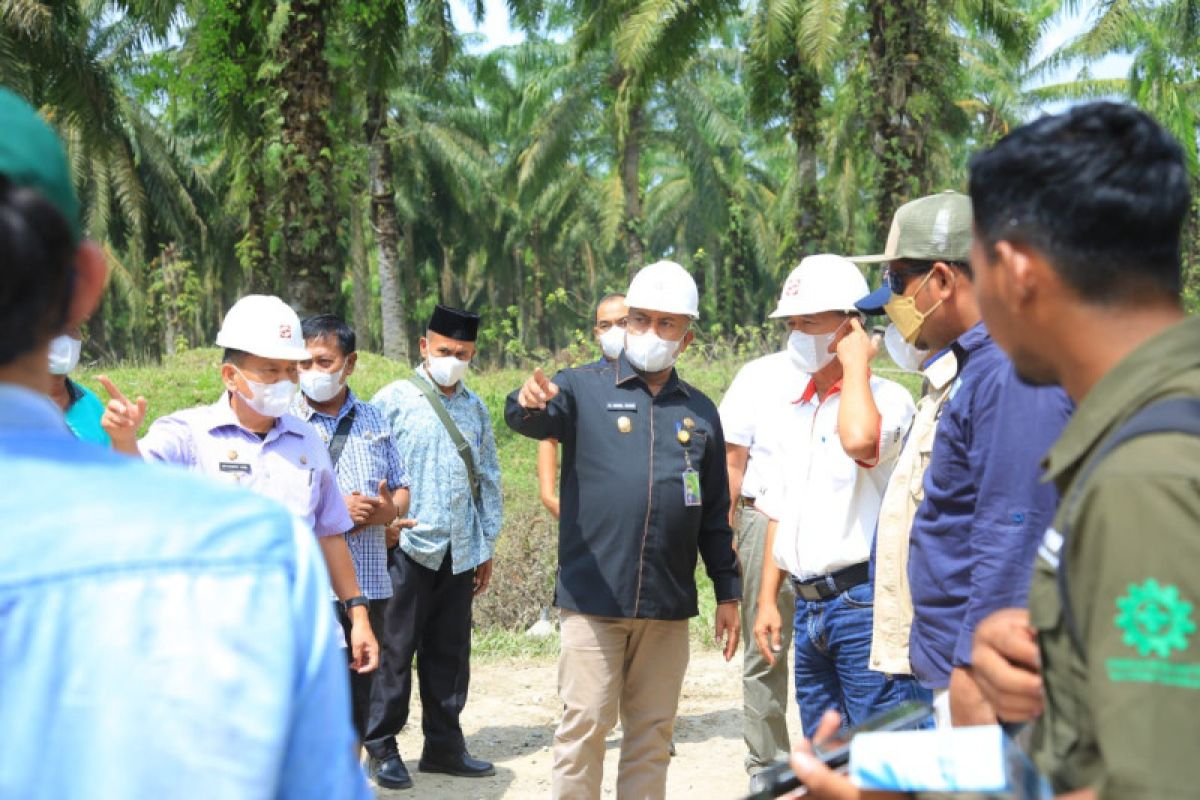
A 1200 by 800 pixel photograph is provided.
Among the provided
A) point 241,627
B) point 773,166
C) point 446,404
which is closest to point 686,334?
point 446,404

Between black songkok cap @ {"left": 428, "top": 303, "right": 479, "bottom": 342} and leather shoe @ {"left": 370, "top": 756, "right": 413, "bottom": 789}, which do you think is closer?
leather shoe @ {"left": 370, "top": 756, "right": 413, "bottom": 789}

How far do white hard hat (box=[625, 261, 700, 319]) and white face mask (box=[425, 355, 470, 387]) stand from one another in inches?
59.3

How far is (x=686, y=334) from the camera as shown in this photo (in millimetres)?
5191

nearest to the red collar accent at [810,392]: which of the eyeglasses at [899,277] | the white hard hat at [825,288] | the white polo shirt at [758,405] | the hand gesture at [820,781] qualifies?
the white hard hat at [825,288]

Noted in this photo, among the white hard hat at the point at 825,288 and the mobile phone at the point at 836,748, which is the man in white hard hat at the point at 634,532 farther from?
the mobile phone at the point at 836,748

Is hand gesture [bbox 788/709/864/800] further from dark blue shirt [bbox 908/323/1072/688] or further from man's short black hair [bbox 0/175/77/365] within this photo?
man's short black hair [bbox 0/175/77/365]

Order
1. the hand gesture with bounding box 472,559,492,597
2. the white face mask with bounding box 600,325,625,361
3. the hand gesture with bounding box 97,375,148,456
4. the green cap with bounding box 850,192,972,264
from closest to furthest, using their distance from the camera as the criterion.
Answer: the green cap with bounding box 850,192,972,264
the hand gesture with bounding box 97,375,148,456
the white face mask with bounding box 600,325,625,361
the hand gesture with bounding box 472,559,492,597

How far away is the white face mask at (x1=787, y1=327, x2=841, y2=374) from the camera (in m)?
4.94

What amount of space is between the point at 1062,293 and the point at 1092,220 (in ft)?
0.34

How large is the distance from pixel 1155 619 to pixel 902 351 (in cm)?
266

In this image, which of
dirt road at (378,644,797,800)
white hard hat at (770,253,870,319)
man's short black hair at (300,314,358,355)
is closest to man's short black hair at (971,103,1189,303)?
white hard hat at (770,253,870,319)

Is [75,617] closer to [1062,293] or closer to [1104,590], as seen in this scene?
[1104,590]

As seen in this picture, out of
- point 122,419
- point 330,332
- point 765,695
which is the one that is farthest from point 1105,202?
point 330,332

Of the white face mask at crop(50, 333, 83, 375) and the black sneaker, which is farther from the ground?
the white face mask at crop(50, 333, 83, 375)
